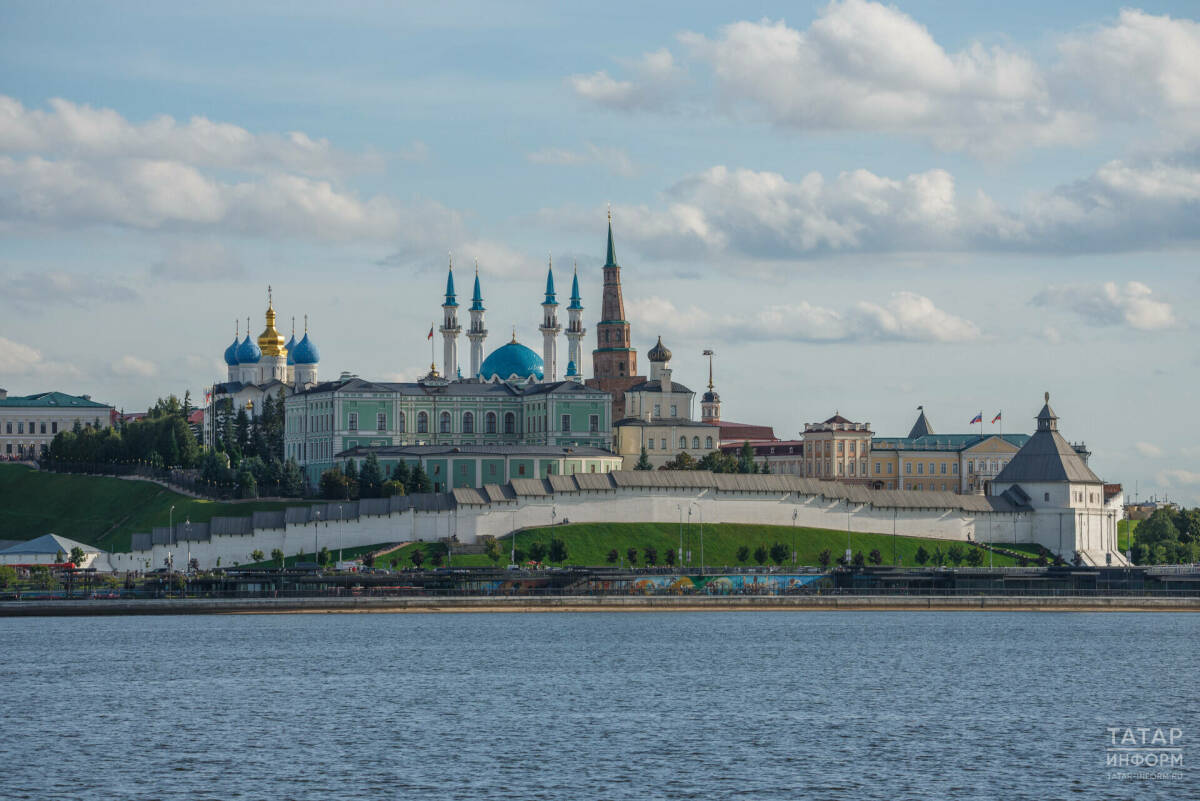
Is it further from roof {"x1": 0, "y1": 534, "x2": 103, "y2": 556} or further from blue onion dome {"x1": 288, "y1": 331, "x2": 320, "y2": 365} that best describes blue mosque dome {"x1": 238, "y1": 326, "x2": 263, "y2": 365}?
roof {"x1": 0, "y1": 534, "x2": 103, "y2": 556}

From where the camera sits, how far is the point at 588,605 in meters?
101

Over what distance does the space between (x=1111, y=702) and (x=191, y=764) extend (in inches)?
1205

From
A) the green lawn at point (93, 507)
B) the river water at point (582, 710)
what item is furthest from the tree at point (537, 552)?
the green lawn at point (93, 507)

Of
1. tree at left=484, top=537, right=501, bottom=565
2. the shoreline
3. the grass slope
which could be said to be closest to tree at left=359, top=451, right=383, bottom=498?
the grass slope

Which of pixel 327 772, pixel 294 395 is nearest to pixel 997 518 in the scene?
pixel 294 395

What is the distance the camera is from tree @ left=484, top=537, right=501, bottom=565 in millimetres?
113812

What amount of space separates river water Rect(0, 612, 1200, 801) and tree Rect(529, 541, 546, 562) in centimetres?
1754

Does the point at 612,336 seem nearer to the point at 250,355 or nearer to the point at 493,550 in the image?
the point at 250,355

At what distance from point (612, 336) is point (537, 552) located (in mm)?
70410

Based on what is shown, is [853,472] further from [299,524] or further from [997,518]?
[299,524]

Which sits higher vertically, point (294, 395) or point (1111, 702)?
point (294, 395)

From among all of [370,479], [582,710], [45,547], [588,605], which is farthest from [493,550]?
[582,710]

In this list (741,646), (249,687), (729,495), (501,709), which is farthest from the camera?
(729,495)

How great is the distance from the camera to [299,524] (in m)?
117
